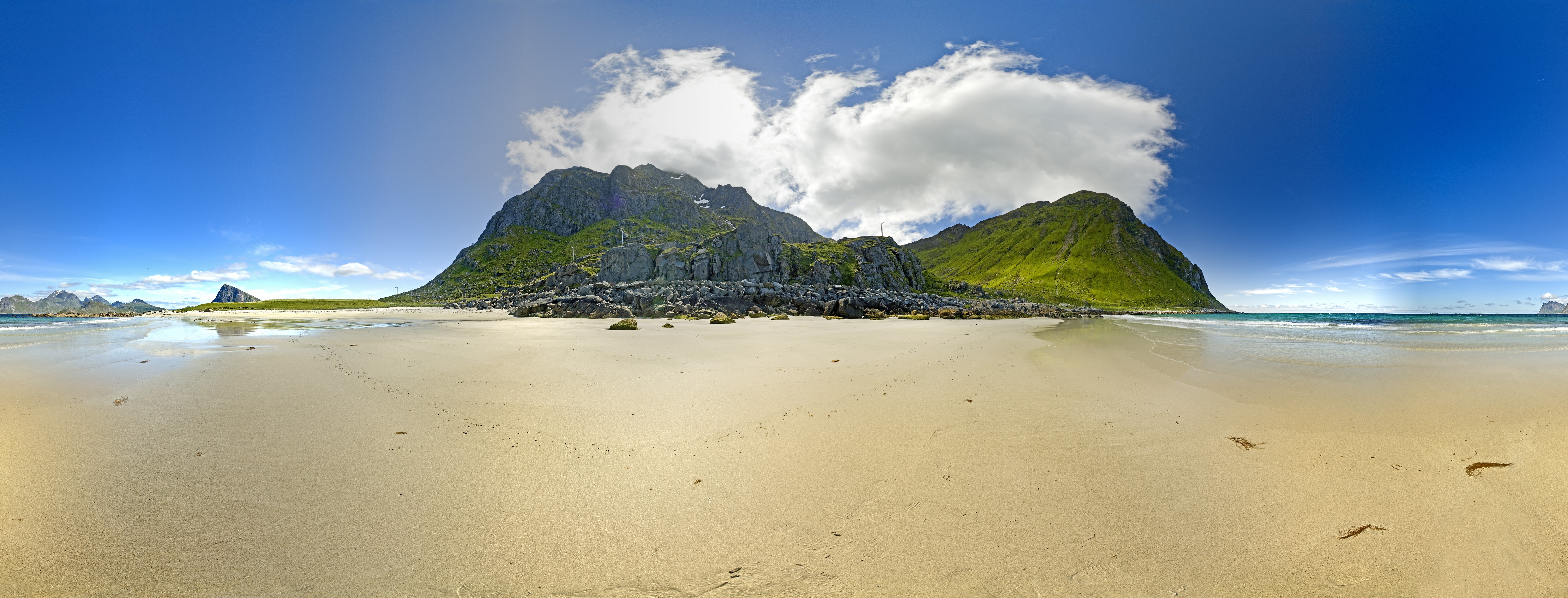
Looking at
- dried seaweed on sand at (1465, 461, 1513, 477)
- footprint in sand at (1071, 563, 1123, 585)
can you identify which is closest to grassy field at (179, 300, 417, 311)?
footprint in sand at (1071, 563, 1123, 585)

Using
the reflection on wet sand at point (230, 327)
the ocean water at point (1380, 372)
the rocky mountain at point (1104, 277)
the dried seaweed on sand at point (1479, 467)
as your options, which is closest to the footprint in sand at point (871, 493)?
the dried seaweed on sand at point (1479, 467)

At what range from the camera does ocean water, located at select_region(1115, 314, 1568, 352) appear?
17.4m

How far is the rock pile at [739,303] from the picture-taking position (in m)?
38.7

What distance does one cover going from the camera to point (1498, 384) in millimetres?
8883

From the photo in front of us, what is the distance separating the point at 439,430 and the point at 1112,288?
19797 centimetres

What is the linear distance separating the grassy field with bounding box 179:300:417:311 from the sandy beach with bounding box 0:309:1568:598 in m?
102

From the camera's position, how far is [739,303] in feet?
149

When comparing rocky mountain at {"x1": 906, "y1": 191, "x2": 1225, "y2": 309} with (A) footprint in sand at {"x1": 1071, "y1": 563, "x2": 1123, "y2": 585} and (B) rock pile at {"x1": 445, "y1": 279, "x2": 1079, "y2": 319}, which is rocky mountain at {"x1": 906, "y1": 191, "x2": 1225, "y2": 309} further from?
(A) footprint in sand at {"x1": 1071, "y1": 563, "x2": 1123, "y2": 585}

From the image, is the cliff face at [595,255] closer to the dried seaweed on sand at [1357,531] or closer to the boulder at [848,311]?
the boulder at [848,311]

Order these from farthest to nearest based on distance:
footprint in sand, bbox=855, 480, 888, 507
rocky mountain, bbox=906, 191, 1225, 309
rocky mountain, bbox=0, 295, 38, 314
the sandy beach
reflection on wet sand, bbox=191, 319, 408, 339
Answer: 1. rocky mountain, bbox=906, 191, 1225, 309
2. rocky mountain, bbox=0, 295, 38, 314
3. reflection on wet sand, bbox=191, 319, 408, 339
4. footprint in sand, bbox=855, 480, 888, 507
5. the sandy beach

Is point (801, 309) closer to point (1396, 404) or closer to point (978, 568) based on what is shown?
point (1396, 404)

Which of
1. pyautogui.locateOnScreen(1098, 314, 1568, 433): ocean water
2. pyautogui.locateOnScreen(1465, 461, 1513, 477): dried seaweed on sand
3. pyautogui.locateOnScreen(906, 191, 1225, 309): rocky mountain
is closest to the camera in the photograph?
pyautogui.locateOnScreen(1465, 461, 1513, 477): dried seaweed on sand

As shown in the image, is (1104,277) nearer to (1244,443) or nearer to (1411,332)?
(1411,332)

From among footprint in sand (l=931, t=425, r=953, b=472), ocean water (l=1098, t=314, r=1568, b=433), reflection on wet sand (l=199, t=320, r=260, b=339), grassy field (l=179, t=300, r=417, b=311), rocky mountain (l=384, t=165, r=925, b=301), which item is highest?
rocky mountain (l=384, t=165, r=925, b=301)
